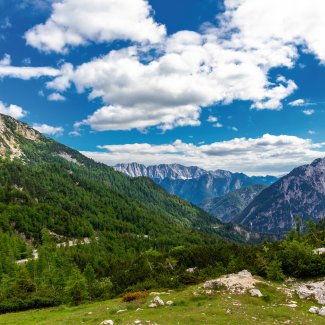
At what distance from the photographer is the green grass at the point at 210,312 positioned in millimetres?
36750

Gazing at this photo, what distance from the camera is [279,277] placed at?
191 feet

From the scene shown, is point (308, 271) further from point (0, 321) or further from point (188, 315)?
point (0, 321)

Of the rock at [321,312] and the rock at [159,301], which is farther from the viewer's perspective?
the rock at [159,301]

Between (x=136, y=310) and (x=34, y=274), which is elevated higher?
(x=136, y=310)

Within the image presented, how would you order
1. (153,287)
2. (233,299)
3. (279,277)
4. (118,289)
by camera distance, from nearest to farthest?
(233,299), (279,277), (153,287), (118,289)

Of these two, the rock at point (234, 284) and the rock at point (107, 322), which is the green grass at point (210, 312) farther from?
the rock at point (234, 284)

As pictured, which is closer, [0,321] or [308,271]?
[0,321]

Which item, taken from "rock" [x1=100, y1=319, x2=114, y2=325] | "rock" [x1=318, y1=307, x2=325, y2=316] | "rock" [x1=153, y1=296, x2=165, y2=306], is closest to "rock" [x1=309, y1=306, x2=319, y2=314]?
"rock" [x1=318, y1=307, x2=325, y2=316]

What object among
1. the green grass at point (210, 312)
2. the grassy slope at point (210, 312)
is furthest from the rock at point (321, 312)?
the green grass at point (210, 312)

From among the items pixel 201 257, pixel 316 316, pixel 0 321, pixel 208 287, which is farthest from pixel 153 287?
pixel 201 257

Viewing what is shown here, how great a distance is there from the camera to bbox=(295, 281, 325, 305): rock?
155ft

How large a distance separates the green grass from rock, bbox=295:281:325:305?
1856mm

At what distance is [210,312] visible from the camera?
130 ft

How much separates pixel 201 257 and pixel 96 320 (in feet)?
240
